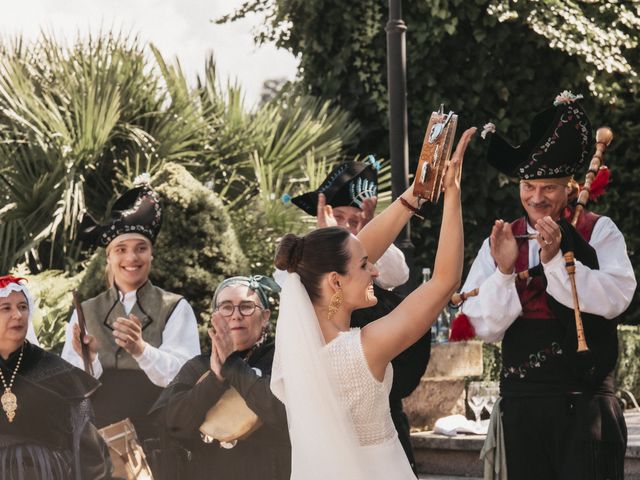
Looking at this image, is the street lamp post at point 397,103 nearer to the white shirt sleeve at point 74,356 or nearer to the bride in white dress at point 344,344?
the white shirt sleeve at point 74,356

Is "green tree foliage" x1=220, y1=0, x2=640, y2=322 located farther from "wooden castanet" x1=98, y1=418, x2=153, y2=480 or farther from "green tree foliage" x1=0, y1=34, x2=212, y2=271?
"wooden castanet" x1=98, y1=418, x2=153, y2=480

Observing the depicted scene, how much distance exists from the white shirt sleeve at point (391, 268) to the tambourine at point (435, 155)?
1.85 m

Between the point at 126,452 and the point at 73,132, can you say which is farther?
the point at 73,132

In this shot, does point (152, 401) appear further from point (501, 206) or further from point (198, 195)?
point (501, 206)

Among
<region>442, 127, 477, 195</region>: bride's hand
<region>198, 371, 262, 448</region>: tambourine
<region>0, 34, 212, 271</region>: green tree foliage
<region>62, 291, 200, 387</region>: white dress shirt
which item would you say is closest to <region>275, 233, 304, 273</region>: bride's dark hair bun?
<region>442, 127, 477, 195</region>: bride's hand

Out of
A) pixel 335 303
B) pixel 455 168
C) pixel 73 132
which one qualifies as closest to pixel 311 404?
pixel 335 303

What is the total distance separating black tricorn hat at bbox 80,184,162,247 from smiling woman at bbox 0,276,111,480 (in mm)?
631

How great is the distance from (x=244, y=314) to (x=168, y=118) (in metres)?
7.89

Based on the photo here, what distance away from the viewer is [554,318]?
4930mm

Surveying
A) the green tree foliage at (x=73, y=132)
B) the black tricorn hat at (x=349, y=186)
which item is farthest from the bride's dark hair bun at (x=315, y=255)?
the green tree foliage at (x=73, y=132)

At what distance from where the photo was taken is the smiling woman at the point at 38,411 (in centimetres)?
572

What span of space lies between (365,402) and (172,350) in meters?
2.46

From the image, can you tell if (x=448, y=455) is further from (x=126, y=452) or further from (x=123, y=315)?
(x=126, y=452)

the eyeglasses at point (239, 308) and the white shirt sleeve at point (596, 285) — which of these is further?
the eyeglasses at point (239, 308)
